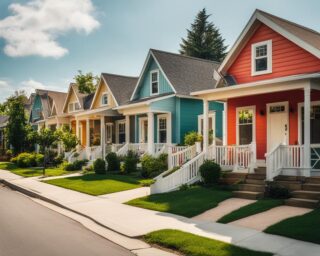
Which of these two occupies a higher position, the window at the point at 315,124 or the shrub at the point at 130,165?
the window at the point at 315,124

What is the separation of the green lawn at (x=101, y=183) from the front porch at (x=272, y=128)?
12.6ft

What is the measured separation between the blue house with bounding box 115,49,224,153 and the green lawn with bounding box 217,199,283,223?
9.62 meters

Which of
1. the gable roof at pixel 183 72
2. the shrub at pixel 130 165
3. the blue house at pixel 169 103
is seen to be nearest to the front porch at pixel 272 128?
the blue house at pixel 169 103

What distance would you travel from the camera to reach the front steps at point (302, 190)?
10.6 meters

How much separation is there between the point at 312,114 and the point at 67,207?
1024cm

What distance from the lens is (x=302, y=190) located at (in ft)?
39.0

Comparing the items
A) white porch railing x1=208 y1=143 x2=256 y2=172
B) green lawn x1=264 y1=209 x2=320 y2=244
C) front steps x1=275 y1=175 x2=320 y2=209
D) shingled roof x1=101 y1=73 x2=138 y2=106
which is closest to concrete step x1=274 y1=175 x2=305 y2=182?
front steps x1=275 y1=175 x2=320 y2=209

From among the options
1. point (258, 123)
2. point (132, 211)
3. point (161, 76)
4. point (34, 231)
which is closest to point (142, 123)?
point (161, 76)

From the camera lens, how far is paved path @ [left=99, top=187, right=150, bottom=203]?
1369cm

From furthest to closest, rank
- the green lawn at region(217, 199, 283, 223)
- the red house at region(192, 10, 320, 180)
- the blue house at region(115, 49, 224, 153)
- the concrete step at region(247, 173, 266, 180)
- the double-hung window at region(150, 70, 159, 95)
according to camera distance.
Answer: the double-hung window at region(150, 70, 159, 95) → the blue house at region(115, 49, 224, 153) → the concrete step at region(247, 173, 266, 180) → the red house at region(192, 10, 320, 180) → the green lawn at region(217, 199, 283, 223)

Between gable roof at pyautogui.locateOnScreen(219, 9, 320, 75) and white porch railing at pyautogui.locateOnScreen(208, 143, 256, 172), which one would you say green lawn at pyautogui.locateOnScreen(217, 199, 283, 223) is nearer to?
white porch railing at pyautogui.locateOnScreen(208, 143, 256, 172)

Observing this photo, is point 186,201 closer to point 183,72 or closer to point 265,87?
point 265,87

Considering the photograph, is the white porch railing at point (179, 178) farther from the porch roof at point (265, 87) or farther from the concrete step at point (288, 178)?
the concrete step at point (288, 178)

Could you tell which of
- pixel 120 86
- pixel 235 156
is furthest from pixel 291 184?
pixel 120 86
